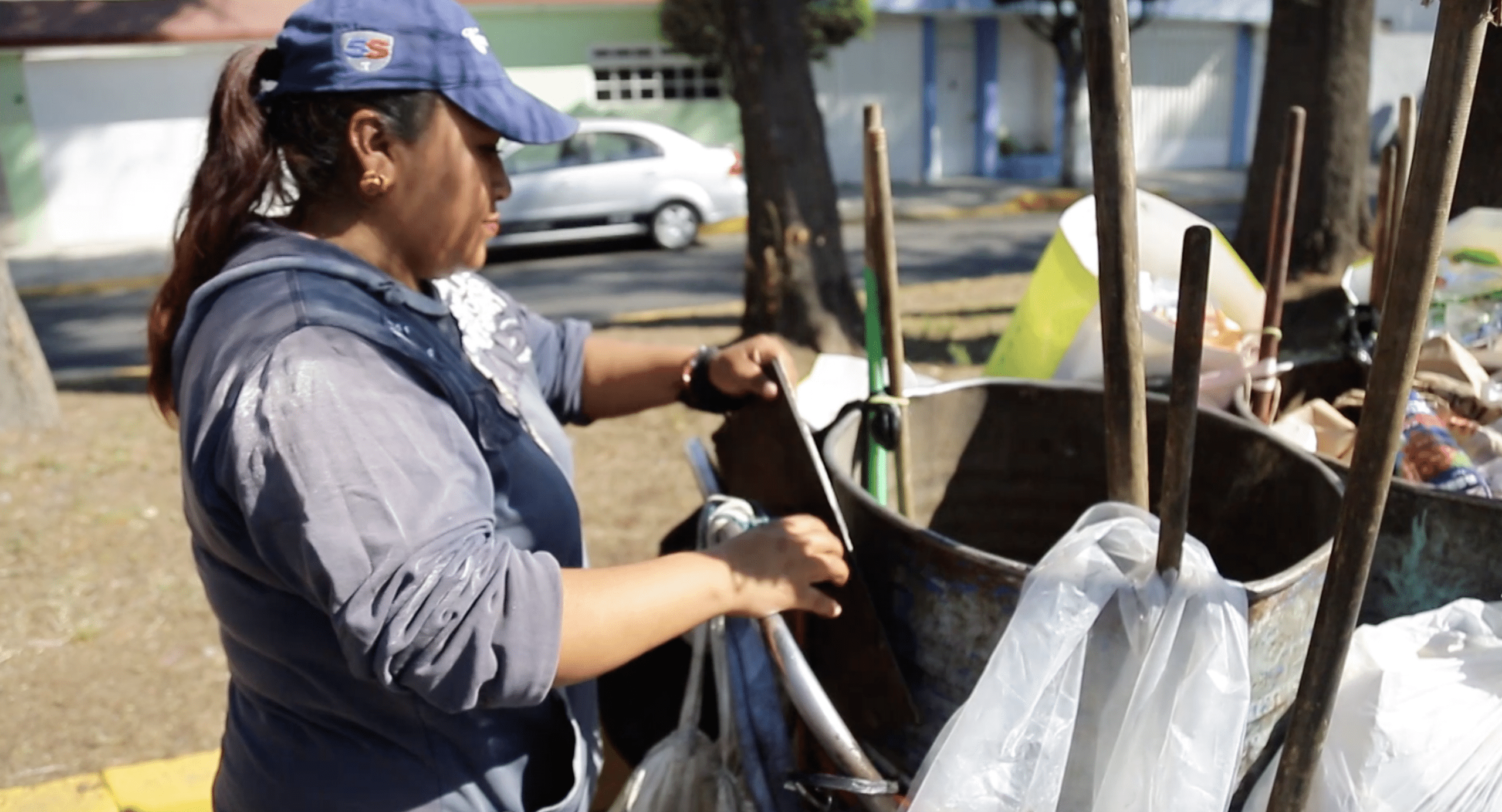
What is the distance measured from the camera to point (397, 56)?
141 centimetres

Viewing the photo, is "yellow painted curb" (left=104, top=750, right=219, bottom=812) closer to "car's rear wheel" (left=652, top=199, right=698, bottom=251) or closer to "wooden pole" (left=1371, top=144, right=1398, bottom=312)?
"wooden pole" (left=1371, top=144, right=1398, bottom=312)

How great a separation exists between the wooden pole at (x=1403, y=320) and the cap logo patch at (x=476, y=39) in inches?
40.6

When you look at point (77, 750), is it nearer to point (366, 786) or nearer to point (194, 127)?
point (366, 786)

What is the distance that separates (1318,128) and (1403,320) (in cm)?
621

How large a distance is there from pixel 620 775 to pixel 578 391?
924 millimetres

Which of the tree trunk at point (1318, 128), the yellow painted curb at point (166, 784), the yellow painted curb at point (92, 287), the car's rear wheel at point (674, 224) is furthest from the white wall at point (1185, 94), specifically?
the yellow painted curb at point (166, 784)

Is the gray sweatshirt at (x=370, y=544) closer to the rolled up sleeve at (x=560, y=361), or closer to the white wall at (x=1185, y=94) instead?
the rolled up sleeve at (x=560, y=361)

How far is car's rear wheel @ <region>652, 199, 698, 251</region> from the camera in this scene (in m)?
13.1

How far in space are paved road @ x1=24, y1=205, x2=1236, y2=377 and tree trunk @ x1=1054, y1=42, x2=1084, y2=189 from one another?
11.1 feet

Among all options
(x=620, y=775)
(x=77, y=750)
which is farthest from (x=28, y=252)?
(x=620, y=775)

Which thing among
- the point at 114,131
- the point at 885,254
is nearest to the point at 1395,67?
the point at 114,131

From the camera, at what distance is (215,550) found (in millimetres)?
1407

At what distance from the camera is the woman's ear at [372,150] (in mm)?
1432

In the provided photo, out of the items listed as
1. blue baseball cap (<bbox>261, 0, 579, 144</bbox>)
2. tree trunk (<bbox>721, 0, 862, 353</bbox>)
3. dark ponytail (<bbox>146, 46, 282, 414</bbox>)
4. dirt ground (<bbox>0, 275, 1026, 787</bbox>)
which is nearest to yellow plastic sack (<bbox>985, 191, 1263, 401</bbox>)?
blue baseball cap (<bbox>261, 0, 579, 144</bbox>)
